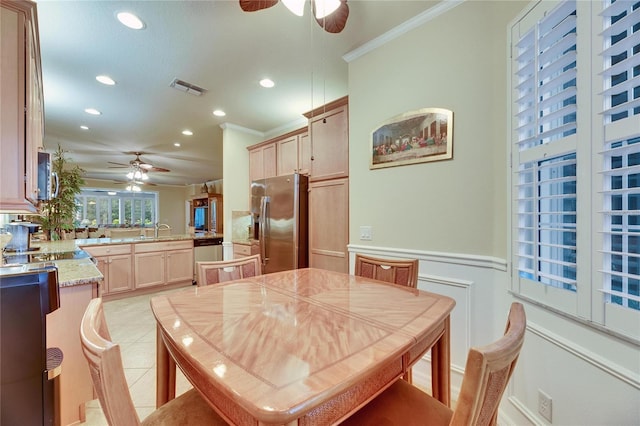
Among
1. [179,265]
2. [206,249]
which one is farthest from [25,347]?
[206,249]

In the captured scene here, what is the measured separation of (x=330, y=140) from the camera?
2.78m

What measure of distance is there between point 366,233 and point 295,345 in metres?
1.64

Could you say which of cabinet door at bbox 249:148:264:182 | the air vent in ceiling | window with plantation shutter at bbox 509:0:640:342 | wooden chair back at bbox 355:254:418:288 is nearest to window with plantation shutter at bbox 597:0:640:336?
window with plantation shutter at bbox 509:0:640:342

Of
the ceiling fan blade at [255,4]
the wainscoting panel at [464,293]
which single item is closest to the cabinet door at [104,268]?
the ceiling fan blade at [255,4]

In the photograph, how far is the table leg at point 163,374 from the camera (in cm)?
106

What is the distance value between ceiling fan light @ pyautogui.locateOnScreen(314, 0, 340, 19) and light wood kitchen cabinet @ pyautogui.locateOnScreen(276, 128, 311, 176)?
1782 mm

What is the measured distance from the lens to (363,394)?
27.9 inches

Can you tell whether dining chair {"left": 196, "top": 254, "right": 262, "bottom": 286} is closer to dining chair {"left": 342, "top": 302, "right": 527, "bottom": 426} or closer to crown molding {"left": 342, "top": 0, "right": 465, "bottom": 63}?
dining chair {"left": 342, "top": 302, "right": 527, "bottom": 426}

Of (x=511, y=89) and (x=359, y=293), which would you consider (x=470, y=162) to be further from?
(x=359, y=293)

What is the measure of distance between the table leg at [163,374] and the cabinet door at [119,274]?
3664 millimetres

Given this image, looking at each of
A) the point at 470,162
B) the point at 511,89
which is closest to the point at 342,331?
the point at 470,162

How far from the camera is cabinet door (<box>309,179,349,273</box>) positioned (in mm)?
2607

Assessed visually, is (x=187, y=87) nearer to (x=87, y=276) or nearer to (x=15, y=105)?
(x=15, y=105)

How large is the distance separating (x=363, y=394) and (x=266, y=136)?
14.7 feet
